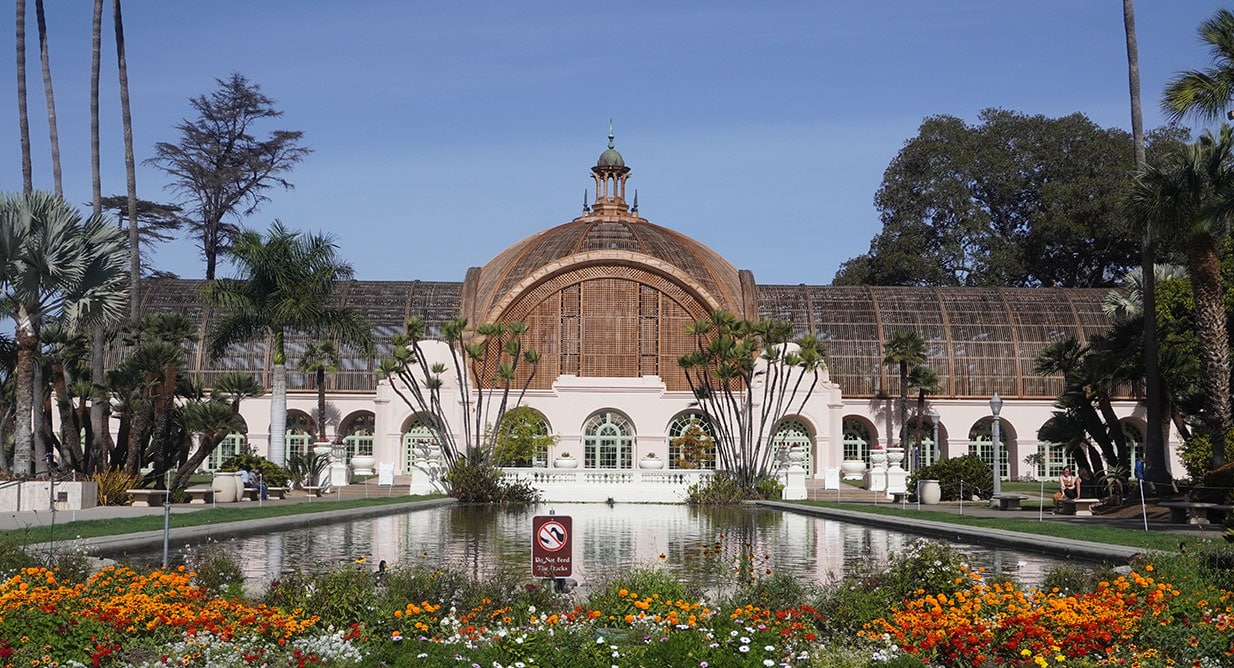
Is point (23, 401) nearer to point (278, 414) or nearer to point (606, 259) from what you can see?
point (278, 414)

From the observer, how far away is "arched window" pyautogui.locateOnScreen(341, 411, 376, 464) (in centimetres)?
5284

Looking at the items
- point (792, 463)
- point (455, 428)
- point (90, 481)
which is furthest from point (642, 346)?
point (90, 481)

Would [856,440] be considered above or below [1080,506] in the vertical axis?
above

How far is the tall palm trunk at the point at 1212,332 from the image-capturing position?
84.4 feet

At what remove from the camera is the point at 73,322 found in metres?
25.7

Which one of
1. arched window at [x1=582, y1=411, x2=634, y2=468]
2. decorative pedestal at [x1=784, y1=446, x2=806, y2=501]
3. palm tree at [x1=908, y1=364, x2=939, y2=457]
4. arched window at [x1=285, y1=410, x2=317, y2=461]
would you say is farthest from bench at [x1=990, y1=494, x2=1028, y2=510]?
arched window at [x1=285, y1=410, x2=317, y2=461]

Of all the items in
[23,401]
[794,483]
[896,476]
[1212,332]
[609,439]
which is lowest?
[794,483]

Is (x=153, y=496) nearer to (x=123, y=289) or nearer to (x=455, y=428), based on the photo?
(x=123, y=289)

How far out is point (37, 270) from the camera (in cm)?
2502

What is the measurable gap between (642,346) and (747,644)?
39892mm

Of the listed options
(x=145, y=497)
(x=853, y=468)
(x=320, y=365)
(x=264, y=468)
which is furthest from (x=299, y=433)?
(x=145, y=497)

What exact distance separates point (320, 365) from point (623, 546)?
27.9m

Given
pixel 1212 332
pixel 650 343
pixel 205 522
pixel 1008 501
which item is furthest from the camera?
pixel 650 343

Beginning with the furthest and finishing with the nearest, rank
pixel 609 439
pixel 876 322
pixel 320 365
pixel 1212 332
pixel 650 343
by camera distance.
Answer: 1. pixel 876 322
2. pixel 650 343
3. pixel 609 439
4. pixel 320 365
5. pixel 1212 332
